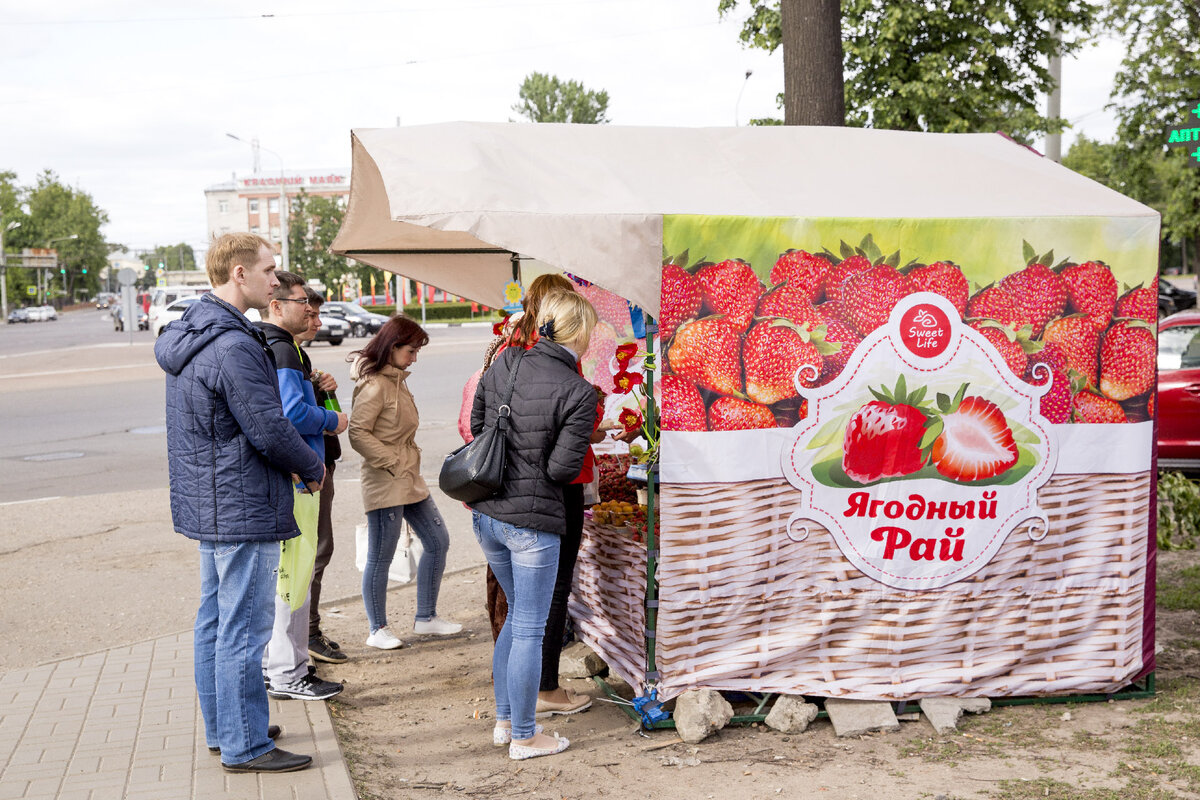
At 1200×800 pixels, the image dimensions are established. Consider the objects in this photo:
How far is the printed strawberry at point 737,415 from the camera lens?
4566 mm

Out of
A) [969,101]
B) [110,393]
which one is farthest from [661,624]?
[110,393]

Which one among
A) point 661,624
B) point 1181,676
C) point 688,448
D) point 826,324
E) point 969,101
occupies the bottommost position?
point 1181,676

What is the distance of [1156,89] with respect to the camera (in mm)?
25891

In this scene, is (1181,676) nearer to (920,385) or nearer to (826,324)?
(920,385)

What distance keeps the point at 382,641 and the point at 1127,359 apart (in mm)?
3907

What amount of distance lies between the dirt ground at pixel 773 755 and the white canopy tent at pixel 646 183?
1845 millimetres

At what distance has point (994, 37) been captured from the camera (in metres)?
18.0

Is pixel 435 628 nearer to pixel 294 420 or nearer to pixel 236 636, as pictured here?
pixel 294 420

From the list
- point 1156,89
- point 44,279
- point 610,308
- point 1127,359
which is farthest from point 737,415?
point 44,279

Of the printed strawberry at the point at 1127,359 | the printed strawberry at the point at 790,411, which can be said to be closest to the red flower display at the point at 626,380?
the printed strawberry at the point at 790,411

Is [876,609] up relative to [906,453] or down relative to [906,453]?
down

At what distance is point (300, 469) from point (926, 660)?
9.17 feet

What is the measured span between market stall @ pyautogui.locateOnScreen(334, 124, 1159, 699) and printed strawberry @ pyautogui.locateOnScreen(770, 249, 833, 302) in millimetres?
13

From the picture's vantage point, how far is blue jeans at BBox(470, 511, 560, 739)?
4180 millimetres
